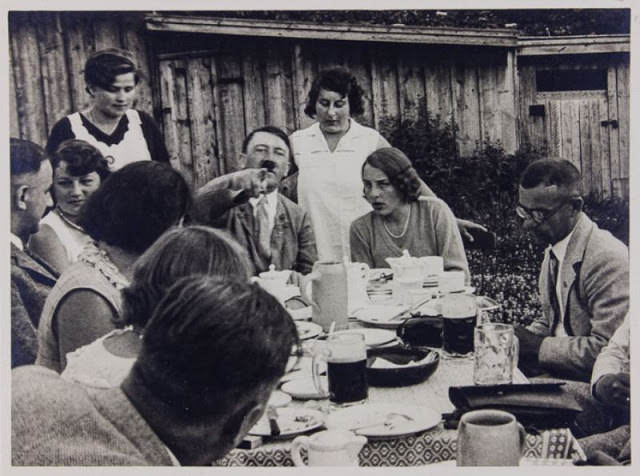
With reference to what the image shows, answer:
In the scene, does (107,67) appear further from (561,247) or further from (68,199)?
(561,247)

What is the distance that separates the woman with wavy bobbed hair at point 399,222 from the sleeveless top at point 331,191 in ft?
0.13

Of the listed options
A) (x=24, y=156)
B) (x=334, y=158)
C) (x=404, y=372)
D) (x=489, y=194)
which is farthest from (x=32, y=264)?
(x=489, y=194)

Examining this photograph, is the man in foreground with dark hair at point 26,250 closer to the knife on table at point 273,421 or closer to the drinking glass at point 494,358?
the knife on table at point 273,421

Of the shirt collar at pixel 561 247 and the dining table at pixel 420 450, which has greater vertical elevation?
the shirt collar at pixel 561 247

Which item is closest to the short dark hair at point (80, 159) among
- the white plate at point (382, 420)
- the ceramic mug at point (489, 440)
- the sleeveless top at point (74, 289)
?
the sleeveless top at point (74, 289)

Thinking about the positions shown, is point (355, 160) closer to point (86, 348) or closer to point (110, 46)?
point (110, 46)

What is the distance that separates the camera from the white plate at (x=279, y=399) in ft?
4.42

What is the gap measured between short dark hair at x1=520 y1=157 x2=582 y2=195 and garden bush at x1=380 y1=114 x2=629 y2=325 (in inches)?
1.2

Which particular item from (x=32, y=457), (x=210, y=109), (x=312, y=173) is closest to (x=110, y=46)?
(x=210, y=109)

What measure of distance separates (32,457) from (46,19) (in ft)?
4.03

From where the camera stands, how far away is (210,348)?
938 millimetres

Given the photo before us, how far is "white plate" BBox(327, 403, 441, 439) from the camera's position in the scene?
121cm

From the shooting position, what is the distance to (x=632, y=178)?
5.68ft

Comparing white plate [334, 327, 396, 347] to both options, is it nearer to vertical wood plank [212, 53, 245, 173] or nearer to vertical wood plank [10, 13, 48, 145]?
vertical wood plank [212, 53, 245, 173]
